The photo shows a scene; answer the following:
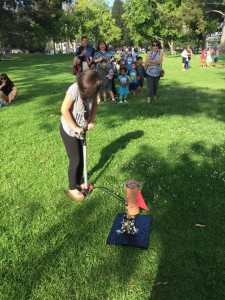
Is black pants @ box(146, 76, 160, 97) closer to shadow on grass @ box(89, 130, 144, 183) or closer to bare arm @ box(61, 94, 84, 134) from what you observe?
shadow on grass @ box(89, 130, 144, 183)

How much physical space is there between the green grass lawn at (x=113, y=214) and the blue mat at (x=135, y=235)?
0.07 metres

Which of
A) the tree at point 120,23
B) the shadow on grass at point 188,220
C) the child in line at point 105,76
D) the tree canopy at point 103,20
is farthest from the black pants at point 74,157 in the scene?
the tree at point 120,23

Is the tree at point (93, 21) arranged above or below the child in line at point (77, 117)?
above

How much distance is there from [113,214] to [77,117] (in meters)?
1.41

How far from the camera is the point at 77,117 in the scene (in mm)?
3934

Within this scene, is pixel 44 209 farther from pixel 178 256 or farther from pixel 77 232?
pixel 178 256

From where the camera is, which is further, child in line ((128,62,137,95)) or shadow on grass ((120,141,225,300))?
child in line ((128,62,137,95))

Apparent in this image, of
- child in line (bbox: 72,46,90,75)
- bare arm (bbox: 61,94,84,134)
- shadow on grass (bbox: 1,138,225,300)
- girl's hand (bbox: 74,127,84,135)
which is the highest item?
child in line (bbox: 72,46,90,75)

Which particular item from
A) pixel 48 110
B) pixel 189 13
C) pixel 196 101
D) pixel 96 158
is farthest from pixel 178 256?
pixel 189 13

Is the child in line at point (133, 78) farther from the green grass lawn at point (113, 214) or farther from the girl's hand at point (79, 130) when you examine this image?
the girl's hand at point (79, 130)

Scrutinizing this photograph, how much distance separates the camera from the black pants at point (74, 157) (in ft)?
13.3

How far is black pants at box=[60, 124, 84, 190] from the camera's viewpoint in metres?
4.05

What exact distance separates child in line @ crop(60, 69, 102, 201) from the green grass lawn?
0.37 meters

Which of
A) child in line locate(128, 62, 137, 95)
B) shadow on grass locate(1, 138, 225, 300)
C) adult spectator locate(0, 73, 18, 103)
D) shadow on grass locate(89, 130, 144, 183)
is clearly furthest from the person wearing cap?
shadow on grass locate(1, 138, 225, 300)
